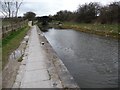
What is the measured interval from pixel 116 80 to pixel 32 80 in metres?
3.63

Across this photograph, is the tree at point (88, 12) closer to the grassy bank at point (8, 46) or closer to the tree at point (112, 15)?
the tree at point (112, 15)

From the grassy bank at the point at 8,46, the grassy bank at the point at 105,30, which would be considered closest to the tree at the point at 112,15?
the grassy bank at the point at 105,30

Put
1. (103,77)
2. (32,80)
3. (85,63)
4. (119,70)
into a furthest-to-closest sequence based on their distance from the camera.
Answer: (85,63) → (119,70) → (103,77) → (32,80)

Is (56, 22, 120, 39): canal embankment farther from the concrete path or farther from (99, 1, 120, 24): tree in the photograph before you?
the concrete path

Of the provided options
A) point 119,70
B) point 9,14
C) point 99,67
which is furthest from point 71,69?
point 9,14

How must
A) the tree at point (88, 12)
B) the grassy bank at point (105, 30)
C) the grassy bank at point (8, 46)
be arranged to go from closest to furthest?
the grassy bank at point (8, 46) < the grassy bank at point (105, 30) < the tree at point (88, 12)

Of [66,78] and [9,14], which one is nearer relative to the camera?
[66,78]

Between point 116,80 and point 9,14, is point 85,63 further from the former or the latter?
point 9,14

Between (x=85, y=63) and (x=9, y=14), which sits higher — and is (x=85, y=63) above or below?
below

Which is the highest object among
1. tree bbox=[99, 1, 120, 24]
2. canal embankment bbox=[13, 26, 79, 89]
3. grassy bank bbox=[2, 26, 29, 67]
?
tree bbox=[99, 1, 120, 24]

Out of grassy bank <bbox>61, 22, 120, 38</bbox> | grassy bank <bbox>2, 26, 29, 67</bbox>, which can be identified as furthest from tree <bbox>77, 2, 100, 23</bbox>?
grassy bank <bbox>2, 26, 29, 67</bbox>

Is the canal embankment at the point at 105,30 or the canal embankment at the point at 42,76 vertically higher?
the canal embankment at the point at 105,30

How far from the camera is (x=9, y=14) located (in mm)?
47562

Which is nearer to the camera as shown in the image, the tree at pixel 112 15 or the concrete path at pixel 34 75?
the concrete path at pixel 34 75
